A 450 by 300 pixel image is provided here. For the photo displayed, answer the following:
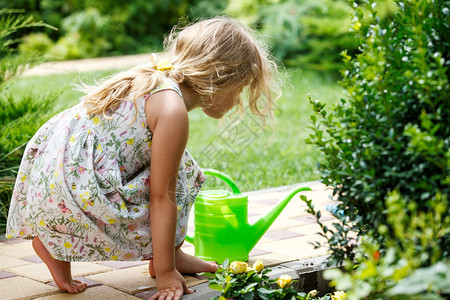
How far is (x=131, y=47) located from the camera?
13.1 metres

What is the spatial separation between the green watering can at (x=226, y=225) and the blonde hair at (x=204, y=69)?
39cm

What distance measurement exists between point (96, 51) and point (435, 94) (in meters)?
11.5

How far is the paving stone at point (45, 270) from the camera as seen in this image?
222 cm

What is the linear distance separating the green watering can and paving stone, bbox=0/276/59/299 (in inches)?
23.9

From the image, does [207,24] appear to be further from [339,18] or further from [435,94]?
[339,18]

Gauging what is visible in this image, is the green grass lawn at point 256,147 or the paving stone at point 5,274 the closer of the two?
the paving stone at point 5,274

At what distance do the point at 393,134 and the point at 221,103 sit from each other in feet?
3.47

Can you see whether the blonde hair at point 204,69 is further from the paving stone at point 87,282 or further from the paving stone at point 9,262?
the paving stone at point 9,262

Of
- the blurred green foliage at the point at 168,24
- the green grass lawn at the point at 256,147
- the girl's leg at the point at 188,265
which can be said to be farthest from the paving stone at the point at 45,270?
the blurred green foliage at the point at 168,24

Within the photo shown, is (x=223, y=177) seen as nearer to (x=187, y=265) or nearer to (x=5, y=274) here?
(x=187, y=265)

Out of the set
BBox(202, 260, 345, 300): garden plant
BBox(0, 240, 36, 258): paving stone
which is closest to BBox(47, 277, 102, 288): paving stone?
BBox(0, 240, 36, 258): paving stone

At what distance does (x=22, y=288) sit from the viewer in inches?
81.6

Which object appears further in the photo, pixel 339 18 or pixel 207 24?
pixel 339 18

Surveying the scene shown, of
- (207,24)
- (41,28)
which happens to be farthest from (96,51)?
(207,24)
